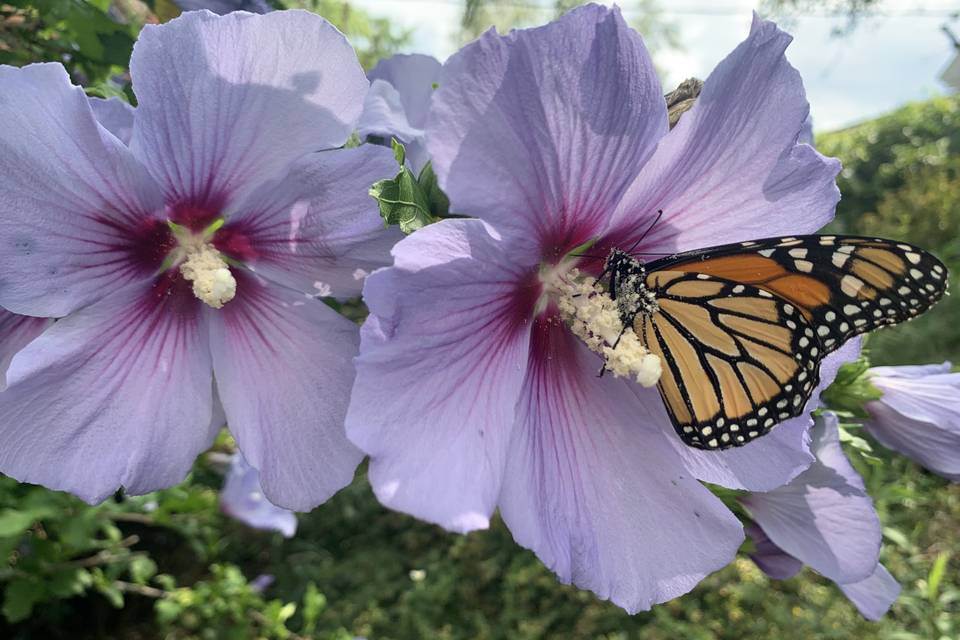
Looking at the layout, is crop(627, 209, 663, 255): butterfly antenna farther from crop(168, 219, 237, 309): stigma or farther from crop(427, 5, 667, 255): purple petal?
crop(168, 219, 237, 309): stigma

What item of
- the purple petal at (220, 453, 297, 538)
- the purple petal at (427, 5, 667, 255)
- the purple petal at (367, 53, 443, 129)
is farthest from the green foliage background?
the purple petal at (427, 5, 667, 255)

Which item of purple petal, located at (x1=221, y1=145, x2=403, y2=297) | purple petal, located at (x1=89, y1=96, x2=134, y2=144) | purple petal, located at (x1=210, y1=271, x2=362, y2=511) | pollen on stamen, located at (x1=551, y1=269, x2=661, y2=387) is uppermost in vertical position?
purple petal, located at (x1=89, y1=96, x2=134, y2=144)

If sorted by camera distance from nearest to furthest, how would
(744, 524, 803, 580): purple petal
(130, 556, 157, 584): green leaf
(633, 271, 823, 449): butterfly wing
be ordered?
(633, 271, 823, 449): butterfly wing, (744, 524, 803, 580): purple petal, (130, 556, 157, 584): green leaf

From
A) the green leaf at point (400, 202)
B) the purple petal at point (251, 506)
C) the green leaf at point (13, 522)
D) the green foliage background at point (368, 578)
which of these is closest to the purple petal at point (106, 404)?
the green leaf at point (400, 202)

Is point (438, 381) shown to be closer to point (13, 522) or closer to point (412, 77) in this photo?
point (412, 77)

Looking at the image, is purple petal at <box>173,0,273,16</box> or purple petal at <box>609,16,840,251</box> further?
purple petal at <box>173,0,273,16</box>

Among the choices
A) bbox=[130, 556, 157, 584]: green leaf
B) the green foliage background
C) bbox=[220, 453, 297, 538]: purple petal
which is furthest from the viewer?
bbox=[220, 453, 297, 538]: purple petal
